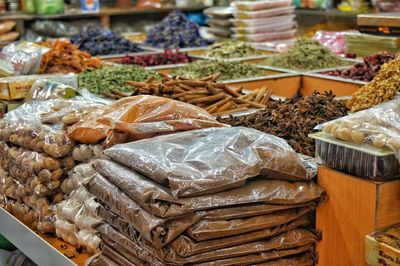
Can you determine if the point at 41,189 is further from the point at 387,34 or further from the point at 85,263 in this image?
the point at 387,34

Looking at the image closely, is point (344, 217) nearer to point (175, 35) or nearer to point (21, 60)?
point (21, 60)

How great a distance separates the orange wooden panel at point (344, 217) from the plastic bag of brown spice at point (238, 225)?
2.5 inches

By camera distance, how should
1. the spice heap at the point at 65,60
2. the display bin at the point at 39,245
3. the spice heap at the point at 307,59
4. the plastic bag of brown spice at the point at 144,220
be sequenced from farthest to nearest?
the spice heap at the point at 307,59, the spice heap at the point at 65,60, the display bin at the point at 39,245, the plastic bag of brown spice at the point at 144,220

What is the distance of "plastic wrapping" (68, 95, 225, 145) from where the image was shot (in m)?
2.01

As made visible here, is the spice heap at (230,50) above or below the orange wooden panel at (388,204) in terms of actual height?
below

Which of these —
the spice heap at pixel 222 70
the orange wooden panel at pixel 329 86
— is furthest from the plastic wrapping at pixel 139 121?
the spice heap at pixel 222 70

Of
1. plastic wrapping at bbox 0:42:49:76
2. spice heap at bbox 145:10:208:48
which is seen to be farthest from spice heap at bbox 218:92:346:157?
spice heap at bbox 145:10:208:48

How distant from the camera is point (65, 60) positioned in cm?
392

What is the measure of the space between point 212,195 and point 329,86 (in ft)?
7.52

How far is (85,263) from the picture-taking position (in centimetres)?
188

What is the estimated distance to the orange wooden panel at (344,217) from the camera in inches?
61.2

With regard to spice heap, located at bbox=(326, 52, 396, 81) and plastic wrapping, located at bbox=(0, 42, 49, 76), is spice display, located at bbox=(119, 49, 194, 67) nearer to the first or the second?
plastic wrapping, located at bbox=(0, 42, 49, 76)

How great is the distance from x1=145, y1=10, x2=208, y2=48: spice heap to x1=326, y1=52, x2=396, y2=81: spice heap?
5.99ft

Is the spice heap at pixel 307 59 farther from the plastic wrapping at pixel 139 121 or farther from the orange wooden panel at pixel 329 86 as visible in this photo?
the plastic wrapping at pixel 139 121
